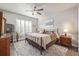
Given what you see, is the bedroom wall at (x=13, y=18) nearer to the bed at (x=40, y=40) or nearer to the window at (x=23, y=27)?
the window at (x=23, y=27)

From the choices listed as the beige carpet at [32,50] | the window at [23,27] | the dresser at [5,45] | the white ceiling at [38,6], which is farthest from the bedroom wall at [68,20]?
the dresser at [5,45]

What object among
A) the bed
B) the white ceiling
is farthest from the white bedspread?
the white ceiling

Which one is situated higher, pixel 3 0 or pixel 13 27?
pixel 3 0

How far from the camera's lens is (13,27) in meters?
2.37

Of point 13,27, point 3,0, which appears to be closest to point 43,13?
point 13,27

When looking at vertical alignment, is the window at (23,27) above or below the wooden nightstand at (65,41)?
above

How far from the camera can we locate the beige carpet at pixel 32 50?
2375mm

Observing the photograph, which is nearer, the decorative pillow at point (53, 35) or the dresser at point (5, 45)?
the dresser at point (5, 45)

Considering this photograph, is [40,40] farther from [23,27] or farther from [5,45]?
[5,45]

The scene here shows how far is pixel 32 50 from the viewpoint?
2.38 metres

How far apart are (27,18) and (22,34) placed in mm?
331

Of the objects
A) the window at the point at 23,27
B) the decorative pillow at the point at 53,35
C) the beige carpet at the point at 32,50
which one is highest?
the window at the point at 23,27

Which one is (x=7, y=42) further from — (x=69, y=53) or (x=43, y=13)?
(x=69, y=53)

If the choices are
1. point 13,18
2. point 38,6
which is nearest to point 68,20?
point 38,6
